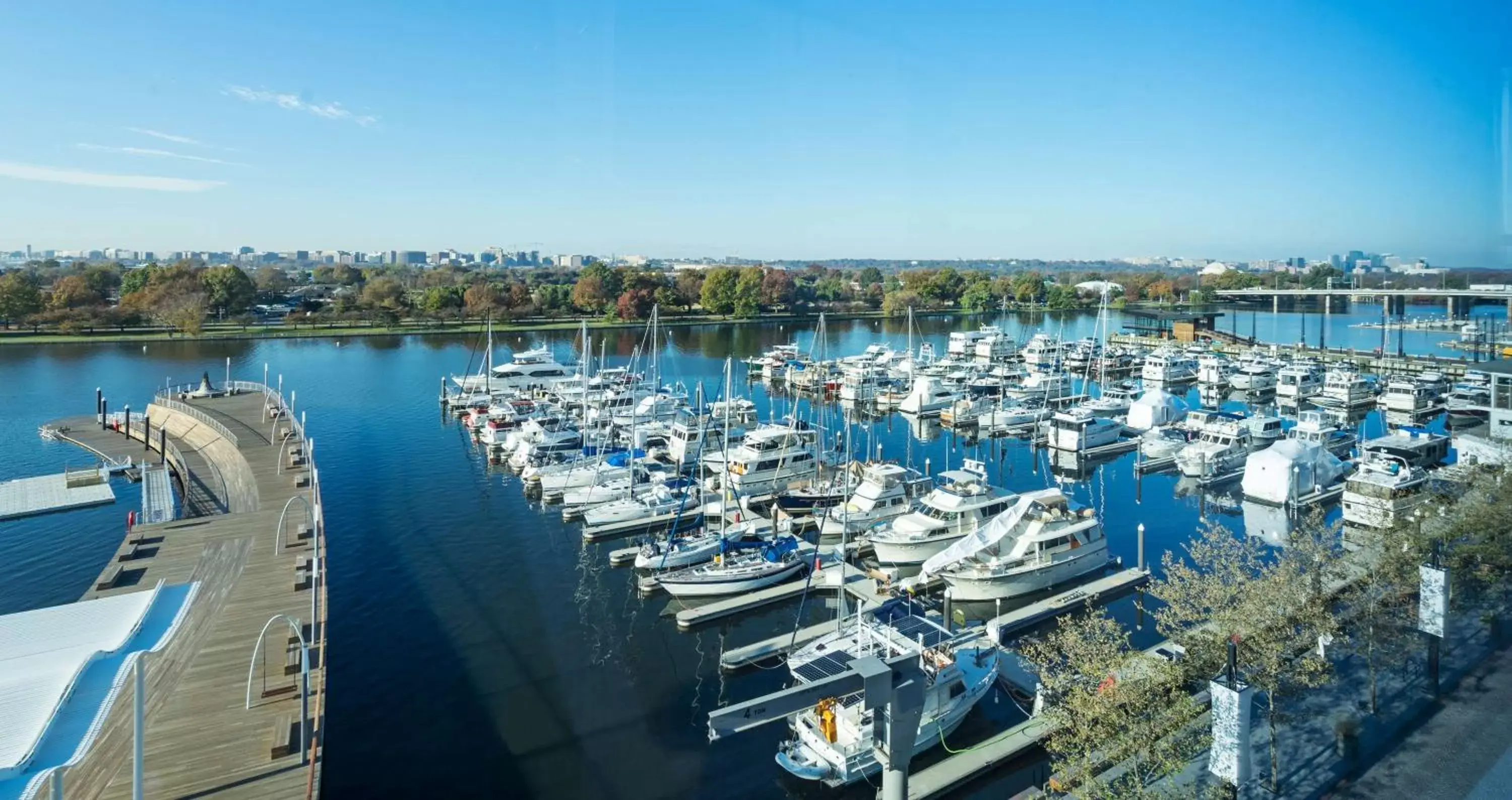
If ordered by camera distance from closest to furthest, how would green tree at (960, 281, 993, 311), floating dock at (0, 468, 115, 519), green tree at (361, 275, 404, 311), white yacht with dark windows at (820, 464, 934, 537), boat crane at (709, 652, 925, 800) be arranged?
boat crane at (709, 652, 925, 800), white yacht with dark windows at (820, 464, 934, 537), floating dock at (0, 468, 115, 519), green tree at (361, 275, 404, 311), green tree at (960, 281, 993, 311)

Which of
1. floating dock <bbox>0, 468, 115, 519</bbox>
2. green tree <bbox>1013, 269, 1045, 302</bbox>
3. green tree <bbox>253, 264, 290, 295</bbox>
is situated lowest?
floating dock <bbox>0, 468, 115, 519</bbox>

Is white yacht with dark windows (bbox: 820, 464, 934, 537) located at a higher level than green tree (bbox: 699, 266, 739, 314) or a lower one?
lower

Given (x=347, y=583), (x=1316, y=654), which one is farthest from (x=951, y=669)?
(x=347, y=583)

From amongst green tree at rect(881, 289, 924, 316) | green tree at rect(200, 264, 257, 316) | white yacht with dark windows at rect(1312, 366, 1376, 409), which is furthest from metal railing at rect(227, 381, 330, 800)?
green tree at rect(881, 289, 924, 316)

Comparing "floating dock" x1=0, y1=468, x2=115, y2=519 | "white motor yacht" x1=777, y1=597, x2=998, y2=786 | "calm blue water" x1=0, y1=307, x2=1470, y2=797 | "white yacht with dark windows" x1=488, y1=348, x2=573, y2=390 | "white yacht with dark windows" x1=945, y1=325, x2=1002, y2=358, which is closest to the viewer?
"white motor yacht" x1=777, y1=597, x2=998, y2=786

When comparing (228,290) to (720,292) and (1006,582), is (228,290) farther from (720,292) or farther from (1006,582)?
(1006,582)

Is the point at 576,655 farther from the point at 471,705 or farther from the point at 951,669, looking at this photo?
the point at 951,669

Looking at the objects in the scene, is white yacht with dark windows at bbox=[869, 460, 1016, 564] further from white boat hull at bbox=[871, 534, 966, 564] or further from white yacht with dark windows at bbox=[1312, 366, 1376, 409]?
white yacht with dark windows at bbox=[1312, 366, 1376, 409]
